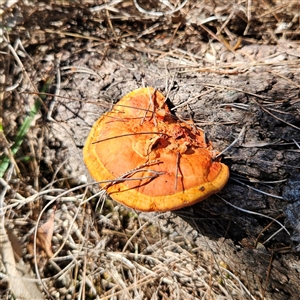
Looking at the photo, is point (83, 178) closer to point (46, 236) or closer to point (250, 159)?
point (46, 236)

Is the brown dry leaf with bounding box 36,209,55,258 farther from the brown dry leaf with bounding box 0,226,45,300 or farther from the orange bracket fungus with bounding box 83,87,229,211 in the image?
the orange bracket fungus with bounding box 83,87,229,211

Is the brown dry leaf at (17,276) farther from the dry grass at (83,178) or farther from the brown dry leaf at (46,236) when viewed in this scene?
the brown dry leaf at (46,236)

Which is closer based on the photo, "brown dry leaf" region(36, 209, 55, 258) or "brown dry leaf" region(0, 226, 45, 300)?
"brown dry leaf" region(0, 226, 45, 300)

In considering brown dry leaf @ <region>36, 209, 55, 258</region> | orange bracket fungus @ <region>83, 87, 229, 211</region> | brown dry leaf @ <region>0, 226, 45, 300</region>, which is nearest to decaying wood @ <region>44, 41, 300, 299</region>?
orange bracket fungus @ <region>83, 87, 229, 211</region>

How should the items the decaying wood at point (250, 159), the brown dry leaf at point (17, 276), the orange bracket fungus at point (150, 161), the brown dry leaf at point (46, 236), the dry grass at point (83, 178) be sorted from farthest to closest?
1. the brown dry leaf at point (46, 236)
2. the dry grass at point (83, 178)
3. the brown dry leaf at point (17, 276)
4. the decaying wood at point (250, 159)
5. the orange bracket fungus at point (150, 161)

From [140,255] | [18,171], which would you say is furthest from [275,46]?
[18,171]

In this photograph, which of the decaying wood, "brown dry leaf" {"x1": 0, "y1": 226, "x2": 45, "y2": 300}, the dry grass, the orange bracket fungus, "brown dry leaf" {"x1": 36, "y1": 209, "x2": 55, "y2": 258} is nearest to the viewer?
the orange bracket fungus

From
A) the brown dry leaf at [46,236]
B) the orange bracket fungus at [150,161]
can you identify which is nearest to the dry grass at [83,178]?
the brown dry leaf at [46,236]

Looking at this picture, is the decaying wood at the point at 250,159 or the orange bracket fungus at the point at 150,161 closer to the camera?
the orange bracket fungus at the point at 150,161
